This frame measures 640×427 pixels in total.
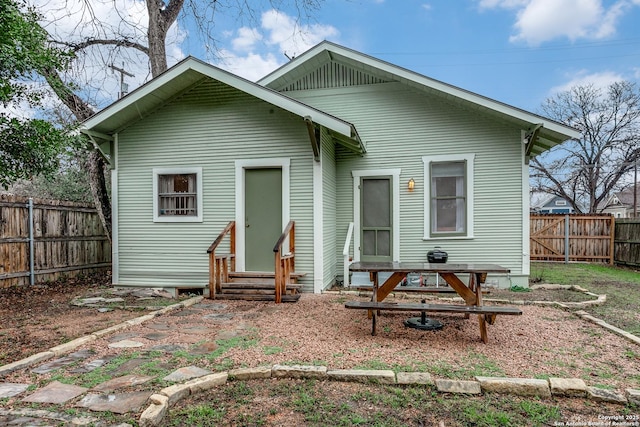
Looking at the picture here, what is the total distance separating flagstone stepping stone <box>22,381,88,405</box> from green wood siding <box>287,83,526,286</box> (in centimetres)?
567

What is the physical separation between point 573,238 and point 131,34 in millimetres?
15304

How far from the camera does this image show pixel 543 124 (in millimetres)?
6484

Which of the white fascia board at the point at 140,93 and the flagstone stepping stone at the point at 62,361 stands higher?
the white fascia board at the point at 140,93

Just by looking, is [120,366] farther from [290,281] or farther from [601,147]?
[601,147]

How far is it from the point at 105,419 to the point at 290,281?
419cm

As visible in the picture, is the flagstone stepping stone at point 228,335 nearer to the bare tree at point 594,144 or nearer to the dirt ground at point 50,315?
the dirt ground at point 50,315

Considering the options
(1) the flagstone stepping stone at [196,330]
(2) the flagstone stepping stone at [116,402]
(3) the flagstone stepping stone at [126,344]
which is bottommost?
(1) the flagstone stepping stone at [196,330]

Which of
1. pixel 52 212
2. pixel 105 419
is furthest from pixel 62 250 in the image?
pixel 105 419

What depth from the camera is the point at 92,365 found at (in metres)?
3.23

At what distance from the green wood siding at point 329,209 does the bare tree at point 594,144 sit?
51.0 feet

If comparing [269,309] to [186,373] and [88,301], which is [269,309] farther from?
[88,301]

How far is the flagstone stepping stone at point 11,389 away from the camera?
2.67 metres

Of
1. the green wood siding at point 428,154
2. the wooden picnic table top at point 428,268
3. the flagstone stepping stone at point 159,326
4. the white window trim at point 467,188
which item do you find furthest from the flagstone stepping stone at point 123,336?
the white window trim at point 467,188

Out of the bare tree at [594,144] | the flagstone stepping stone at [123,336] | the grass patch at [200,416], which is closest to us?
the grass patch at [200,416]
